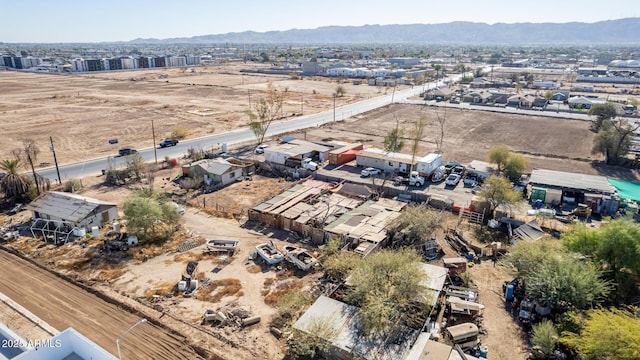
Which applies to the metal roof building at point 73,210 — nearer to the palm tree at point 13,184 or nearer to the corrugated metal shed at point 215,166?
the palm tree at point 13,184

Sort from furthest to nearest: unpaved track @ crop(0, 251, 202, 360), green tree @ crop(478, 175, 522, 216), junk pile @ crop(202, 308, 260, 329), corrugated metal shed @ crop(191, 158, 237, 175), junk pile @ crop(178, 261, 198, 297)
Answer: corrugated metal shed @ crop(191, 158, 237, 175) → green tree @ crop(478, 175, 522, 216) → junk pile @ crop(178, 261, 198, 297) → junk pile @ crop(202, 308, 260, 329) → unpaved track @ crop(0, 251, 202, 360)

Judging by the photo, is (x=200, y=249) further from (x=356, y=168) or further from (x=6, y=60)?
(x=6, y=60)

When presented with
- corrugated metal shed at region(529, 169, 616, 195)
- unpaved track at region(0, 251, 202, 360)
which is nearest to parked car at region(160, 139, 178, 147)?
unpaved track at region(0, 251, 202, 360)

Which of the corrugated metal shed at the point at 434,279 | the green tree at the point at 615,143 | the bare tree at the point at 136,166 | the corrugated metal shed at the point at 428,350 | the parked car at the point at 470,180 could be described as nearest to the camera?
the corrugated metal shed at the point at 428,350

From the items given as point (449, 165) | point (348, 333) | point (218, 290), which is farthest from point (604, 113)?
point (218, 290)

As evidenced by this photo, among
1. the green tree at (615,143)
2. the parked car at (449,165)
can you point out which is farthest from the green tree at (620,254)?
the green tree at (615,143)

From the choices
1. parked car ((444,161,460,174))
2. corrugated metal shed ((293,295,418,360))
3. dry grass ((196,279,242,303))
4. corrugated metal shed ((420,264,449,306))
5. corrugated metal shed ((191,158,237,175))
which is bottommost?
dry grass ((196,279,242,303))

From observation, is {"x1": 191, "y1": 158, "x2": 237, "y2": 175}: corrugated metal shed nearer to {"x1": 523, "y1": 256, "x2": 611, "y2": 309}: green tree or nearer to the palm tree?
the palm tree
